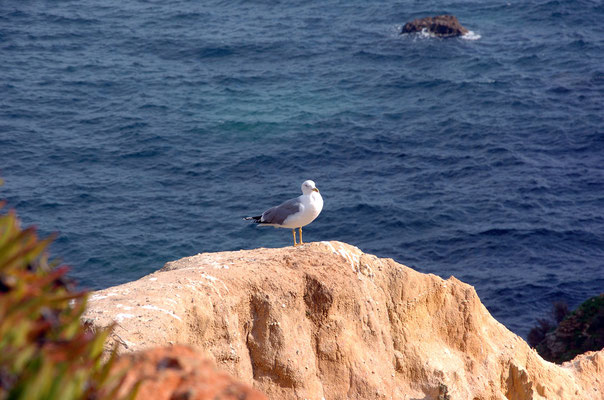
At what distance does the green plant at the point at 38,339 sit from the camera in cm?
397

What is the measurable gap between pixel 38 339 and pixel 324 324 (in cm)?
1026

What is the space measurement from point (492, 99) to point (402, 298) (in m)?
49.2

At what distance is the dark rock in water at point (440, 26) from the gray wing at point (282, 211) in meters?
60.0

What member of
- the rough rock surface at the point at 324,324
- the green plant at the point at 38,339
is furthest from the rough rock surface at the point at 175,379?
the rough rock surface at the point at 324,324

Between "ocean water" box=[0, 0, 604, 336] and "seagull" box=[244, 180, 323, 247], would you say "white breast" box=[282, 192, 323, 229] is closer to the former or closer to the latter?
"seagull" box=[244, 180, 323, 247]

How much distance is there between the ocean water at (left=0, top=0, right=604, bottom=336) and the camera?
144ft

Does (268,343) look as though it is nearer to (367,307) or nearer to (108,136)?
(367,307)

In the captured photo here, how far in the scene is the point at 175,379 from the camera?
208 inches

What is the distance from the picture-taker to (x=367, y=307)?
14984mm

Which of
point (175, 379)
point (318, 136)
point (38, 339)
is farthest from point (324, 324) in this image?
point (318, 136)

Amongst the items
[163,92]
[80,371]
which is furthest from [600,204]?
[80,371]

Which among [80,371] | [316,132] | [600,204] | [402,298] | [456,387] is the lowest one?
[600,204]

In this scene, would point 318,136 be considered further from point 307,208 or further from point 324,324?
point 324,324

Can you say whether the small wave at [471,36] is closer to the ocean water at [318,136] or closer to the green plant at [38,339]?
the ocean water at [318,136]
